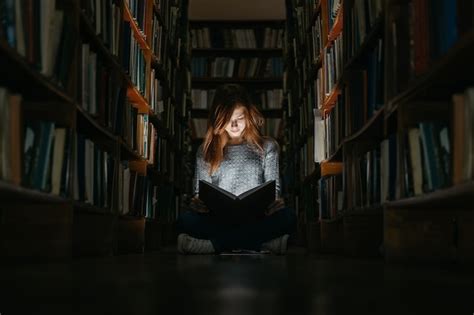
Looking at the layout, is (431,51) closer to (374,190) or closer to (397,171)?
(397,171)

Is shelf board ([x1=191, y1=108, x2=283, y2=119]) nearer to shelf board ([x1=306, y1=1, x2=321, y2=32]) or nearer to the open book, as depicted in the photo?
shelf board ([x1=306, y1=1, x2=321, y2=32])

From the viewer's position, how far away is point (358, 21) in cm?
299

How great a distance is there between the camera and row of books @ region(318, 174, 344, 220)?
141 inches

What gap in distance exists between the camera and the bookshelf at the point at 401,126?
5.74ft

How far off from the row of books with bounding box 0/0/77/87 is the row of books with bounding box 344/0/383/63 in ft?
3.77

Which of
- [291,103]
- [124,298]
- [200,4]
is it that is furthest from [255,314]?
[200,4]

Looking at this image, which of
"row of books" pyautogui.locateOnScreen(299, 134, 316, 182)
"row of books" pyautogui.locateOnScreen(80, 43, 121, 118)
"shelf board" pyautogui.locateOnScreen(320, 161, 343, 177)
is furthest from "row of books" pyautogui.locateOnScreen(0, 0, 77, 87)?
"row of books" pyautogui.locateOnScreen(299, 134, 316, 182)

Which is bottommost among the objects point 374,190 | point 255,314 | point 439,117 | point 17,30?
point 255,314

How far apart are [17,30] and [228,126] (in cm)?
212

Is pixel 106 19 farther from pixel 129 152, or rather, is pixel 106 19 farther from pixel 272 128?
pixel 272 128

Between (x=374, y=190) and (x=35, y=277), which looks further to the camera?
(x=374, y=190)

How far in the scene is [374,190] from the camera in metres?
2.72

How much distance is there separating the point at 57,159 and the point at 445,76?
131cm

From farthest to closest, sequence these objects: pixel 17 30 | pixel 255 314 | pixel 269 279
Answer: pixel 17 30, pixel 269 279, pixel 255 314
